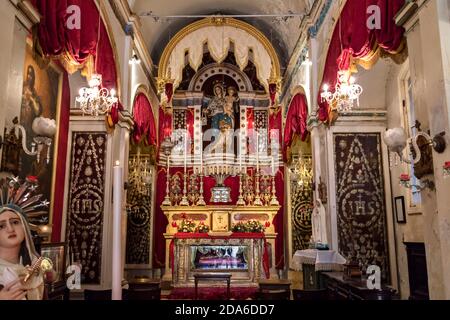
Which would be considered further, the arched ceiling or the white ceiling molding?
the white ceiling molding

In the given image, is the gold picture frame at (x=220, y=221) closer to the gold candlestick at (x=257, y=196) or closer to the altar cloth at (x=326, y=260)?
the gold candlestick at (x=257, y=196)

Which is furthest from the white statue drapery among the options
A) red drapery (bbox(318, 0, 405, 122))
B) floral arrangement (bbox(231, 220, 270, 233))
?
floral arrangement (bbox(231, 220, 270, 233))

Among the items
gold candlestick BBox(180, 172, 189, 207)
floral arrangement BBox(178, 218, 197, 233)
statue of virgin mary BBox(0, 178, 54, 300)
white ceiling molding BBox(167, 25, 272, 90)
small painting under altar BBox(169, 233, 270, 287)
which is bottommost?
small painting under altar BBox(169, 233, 270, 287)

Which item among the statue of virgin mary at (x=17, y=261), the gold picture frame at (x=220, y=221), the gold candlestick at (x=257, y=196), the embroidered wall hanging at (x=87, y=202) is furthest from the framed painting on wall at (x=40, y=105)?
the gold candlestick at (x=257, y=196)

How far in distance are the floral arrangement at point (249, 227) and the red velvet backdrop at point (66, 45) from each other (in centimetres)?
495

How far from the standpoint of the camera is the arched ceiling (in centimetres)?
1067

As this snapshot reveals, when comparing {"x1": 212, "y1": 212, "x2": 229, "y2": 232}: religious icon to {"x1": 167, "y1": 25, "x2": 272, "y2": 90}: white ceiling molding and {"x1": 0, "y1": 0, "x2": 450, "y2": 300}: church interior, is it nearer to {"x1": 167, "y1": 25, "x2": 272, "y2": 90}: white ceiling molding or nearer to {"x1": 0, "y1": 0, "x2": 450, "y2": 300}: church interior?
{"x1": 0, "y1": 0, "x2": 450, "y2": 300}: church interior

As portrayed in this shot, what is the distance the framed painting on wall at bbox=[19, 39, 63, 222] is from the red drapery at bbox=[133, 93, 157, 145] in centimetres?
275

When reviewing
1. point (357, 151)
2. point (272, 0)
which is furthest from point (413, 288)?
point (272, 0)

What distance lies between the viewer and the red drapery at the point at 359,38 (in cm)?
514

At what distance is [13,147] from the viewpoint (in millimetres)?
4469

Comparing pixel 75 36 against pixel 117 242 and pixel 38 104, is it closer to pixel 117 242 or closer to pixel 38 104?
pixel 38 104

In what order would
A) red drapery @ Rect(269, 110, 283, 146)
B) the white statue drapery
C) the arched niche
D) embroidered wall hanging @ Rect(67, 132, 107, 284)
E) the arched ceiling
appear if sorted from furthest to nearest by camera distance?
red drapery @ Rect(269, 110, 283, 146)
the arched niche
the arched ceiling
embroidered wall hanging @ Rect(67, 132, 107, 284)
the white statue drapery

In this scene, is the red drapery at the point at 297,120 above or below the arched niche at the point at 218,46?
below
